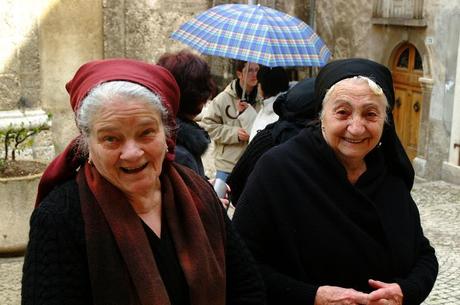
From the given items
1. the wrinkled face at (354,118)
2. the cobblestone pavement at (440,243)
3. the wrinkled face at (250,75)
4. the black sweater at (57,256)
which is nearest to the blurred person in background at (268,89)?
the wrinkled face at (250,75)

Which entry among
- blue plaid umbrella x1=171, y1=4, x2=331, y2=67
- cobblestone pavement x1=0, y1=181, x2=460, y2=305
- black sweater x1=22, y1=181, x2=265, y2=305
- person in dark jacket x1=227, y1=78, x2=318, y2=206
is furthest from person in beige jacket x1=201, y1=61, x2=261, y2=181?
black sweater x1=22, y1=181, x2=265, y2=305

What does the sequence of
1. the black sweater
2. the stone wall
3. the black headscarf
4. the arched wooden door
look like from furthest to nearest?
the arched wooden door < the stone wall < the black headscarf < the black sweater

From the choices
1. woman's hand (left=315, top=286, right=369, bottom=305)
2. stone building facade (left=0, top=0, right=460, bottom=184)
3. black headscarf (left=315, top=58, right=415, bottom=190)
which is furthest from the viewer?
stone building facade (left=0, top=0, right=460, bottom=184)

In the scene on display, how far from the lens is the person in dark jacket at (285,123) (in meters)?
3.10

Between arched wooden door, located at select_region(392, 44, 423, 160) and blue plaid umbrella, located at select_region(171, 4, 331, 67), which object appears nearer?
blue plaid umbrella, located at select_region(171, 4, 331, 67)

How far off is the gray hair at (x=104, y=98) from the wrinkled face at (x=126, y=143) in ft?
0.04

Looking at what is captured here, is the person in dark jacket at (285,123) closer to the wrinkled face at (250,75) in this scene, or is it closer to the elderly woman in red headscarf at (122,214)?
the elderly woman in red headscarf at (122,214)

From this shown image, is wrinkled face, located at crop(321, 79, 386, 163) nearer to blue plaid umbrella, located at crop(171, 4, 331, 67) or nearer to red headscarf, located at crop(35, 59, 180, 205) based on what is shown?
red headscarf, located at crop(35, 59, 180, 205)

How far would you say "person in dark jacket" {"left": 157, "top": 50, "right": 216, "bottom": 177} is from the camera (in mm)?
3191

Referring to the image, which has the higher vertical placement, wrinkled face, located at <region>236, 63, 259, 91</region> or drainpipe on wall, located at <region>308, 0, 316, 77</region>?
drainpipe on wall, located at <region>308, 0, 316, 77</region>

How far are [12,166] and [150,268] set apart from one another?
4549mm

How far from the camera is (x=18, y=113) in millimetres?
8273

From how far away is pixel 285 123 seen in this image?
126 inches

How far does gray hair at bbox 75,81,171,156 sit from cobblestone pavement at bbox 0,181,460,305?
132 inches
